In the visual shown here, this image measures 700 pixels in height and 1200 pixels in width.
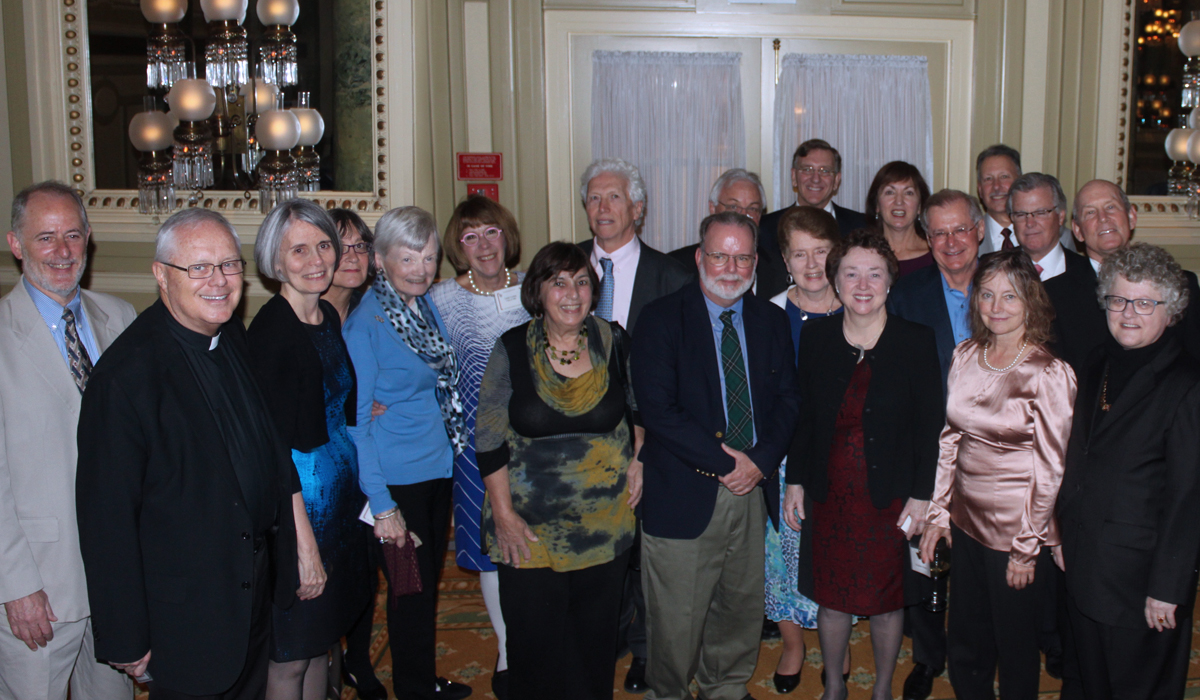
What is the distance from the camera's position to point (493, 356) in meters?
2.69

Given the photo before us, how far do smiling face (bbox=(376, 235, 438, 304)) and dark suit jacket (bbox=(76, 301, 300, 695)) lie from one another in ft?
3.28

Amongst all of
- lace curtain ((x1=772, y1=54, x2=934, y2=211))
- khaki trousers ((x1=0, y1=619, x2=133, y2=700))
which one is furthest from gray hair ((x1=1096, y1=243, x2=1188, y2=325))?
lace curtain ((x1=772, y1=54, x2=934, y2=211))

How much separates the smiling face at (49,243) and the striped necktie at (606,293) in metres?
1.81

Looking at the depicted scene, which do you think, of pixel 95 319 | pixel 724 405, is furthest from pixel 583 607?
pixel 95 319

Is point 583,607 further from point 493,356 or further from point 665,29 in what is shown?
point 665,29

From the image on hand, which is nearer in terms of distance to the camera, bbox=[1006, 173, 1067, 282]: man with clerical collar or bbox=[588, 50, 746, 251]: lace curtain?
bbox=[1006, 173, 1067, 282]: man with clerical collar

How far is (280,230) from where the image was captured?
2467 mm

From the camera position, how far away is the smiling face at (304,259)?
2.45 m

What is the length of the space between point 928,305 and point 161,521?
8.54 feet

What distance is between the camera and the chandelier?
4.97 m

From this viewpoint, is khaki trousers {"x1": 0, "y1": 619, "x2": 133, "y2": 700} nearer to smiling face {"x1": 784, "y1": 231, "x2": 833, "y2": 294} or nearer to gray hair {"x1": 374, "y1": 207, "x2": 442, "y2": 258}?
gray hair {"x1": 374, "y1": 207, "x2": 442, "y2": 258}

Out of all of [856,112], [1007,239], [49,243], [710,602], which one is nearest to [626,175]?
[1007,239]

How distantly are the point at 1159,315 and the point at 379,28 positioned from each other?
457cm

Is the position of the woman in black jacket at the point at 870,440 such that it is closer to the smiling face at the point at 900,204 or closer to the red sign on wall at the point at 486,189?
the smiling face at the point at 900,204
